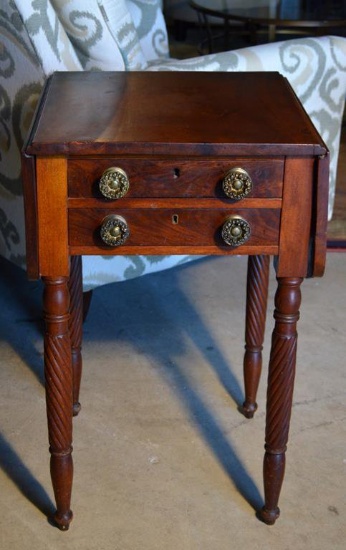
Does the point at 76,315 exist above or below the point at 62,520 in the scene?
above

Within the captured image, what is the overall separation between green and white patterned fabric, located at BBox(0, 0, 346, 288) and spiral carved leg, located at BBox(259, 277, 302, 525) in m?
0.68

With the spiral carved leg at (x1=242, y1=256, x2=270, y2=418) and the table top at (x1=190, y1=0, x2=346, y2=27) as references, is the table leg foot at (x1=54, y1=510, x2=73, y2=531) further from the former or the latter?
the table top at (x1=190, y1=0, x2=346, y2=27)

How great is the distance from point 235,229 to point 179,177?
117mm

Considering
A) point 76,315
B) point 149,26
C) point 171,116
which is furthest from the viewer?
point 149,26

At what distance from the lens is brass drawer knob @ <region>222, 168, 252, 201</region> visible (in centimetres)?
130

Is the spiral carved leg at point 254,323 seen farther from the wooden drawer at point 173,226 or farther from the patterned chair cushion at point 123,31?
the patterned chair cushion at point 123,31

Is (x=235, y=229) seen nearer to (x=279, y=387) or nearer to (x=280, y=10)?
(x=279, y=387)

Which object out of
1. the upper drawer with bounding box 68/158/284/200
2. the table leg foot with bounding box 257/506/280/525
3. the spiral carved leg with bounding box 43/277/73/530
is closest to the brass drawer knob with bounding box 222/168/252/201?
the upper drawer with bounding box 68/158/284/200

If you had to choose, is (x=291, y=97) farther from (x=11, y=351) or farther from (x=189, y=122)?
(x=11, y=351)

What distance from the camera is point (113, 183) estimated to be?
1301mm

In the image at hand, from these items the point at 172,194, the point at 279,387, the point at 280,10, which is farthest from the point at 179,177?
the point at 280,10

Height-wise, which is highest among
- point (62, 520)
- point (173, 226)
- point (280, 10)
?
point (280, 10)

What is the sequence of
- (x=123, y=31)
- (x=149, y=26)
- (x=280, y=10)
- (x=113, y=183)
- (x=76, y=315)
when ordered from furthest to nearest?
(x=280, y=10), (x=149, y=26), (x=123, y=31), (x=76, y=315), (x=113, y=183)

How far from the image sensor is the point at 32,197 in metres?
1.31
